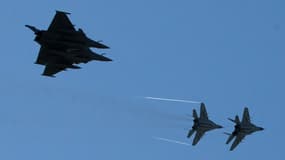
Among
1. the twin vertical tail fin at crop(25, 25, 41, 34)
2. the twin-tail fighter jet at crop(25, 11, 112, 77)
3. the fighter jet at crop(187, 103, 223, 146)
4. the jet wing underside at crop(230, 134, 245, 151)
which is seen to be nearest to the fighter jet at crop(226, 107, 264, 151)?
the jet wing underside at crop(230, 134, 245, 151)

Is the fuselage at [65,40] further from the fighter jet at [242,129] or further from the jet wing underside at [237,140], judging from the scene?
the jet wing underside at [237,140]

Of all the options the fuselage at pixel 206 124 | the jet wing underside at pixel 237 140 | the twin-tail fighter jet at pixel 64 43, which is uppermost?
the twin-tail fighter jet at pixel 64 43

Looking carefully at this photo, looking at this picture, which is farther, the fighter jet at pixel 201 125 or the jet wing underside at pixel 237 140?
the jet wing underside at pixel 237 140

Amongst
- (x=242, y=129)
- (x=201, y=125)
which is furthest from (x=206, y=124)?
(x=242, y=129)

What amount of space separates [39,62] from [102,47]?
31.6 feet

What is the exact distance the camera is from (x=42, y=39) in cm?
8431

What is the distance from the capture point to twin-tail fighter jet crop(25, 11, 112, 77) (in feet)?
276

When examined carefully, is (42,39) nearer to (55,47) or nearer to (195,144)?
(55,47)

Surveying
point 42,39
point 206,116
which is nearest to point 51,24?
point 42,39

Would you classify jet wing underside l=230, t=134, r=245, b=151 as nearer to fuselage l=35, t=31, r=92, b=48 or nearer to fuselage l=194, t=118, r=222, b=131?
fuselage l=194, t=118, r=222, b=131

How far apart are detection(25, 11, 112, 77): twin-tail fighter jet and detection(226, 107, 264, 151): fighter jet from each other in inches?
1092

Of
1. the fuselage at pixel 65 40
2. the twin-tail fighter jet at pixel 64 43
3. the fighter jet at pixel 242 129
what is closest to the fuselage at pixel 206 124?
the fighter jet at pixel 242 129

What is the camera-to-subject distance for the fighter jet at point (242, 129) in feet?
344

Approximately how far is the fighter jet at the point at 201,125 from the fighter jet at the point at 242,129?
305 centimetres
